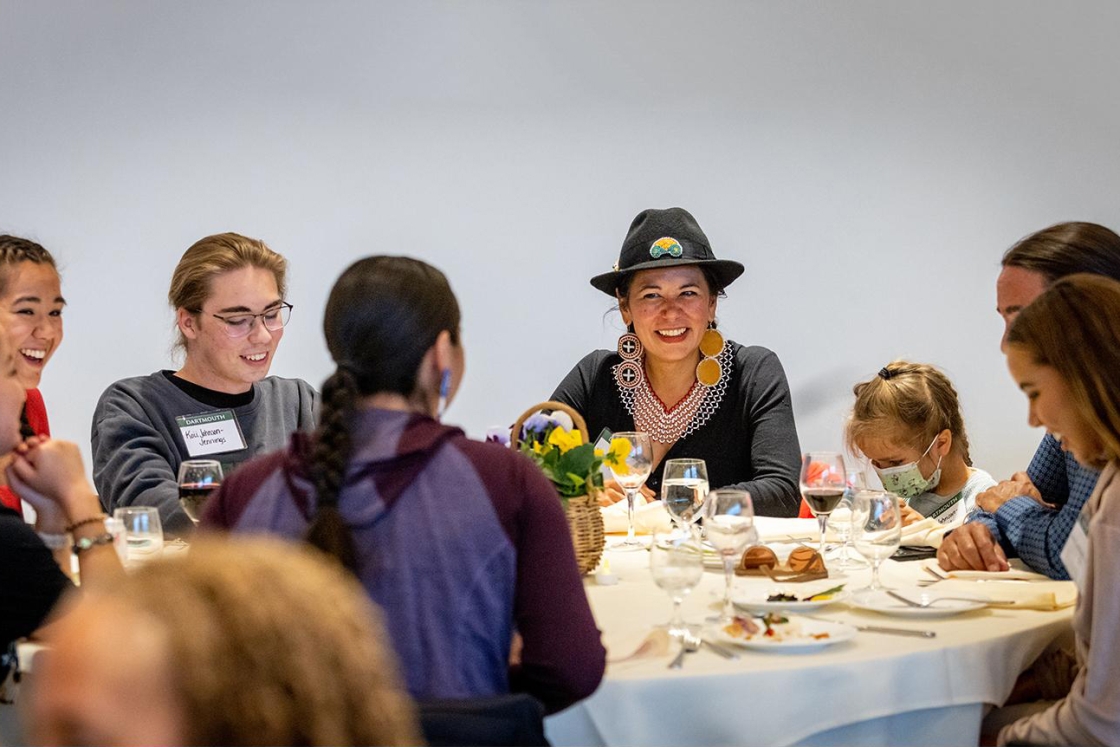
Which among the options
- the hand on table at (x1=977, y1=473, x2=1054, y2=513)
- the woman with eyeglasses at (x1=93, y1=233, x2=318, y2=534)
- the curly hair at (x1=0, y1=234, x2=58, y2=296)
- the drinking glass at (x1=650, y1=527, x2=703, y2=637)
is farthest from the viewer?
the curly hair at (x1=0, y1=234, x2=58, y2=296)

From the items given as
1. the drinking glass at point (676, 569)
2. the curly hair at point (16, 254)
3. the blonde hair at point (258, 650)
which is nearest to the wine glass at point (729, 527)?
the drinking glass at point (676, 569)

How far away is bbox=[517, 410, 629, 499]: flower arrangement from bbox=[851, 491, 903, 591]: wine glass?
52 cm

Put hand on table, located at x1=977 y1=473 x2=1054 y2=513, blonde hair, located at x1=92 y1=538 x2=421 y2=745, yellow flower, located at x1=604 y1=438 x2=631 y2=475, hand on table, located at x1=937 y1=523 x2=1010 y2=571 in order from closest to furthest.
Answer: blonde hair, located at x1=92 y1=538 x2=421 y2=745 → hand on table, located at x1=937 y1=523 x2=1010 y2=571 → yellow flower, located at x1=604 y1=438 x2=631 y2=475 → hand on table, located at x1=977 y1=473 x2=1054 y2=513

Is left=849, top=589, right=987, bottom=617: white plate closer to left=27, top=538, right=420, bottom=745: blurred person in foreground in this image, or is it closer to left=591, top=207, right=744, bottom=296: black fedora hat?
left=27, top=538, right=420, bottom=745: blurred person in foreground

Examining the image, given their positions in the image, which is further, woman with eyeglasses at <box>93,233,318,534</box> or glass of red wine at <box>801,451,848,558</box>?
woman with eyeglasses at <box>93,233,318,534</box>

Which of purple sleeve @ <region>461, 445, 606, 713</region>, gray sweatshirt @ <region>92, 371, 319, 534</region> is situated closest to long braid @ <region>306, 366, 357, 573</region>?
purple sleeve @ <region>461, 445, 606, 713</region>

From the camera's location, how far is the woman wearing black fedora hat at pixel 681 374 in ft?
11.9

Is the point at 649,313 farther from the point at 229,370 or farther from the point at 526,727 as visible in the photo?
the point at 526,727

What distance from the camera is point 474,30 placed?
4.95 m

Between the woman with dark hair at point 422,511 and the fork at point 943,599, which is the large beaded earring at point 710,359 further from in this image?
the woman with dark hair at point 422,511

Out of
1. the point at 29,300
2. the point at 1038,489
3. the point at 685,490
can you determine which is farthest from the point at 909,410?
the point at 29,300

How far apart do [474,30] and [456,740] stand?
13.2ft

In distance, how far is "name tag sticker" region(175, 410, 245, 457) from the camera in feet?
10.4

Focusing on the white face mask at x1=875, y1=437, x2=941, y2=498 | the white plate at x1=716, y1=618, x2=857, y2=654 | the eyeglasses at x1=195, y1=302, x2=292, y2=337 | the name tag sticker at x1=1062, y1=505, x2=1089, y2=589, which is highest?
the eyeglasses at x1=195, y1=302, x2=292, y2=337
